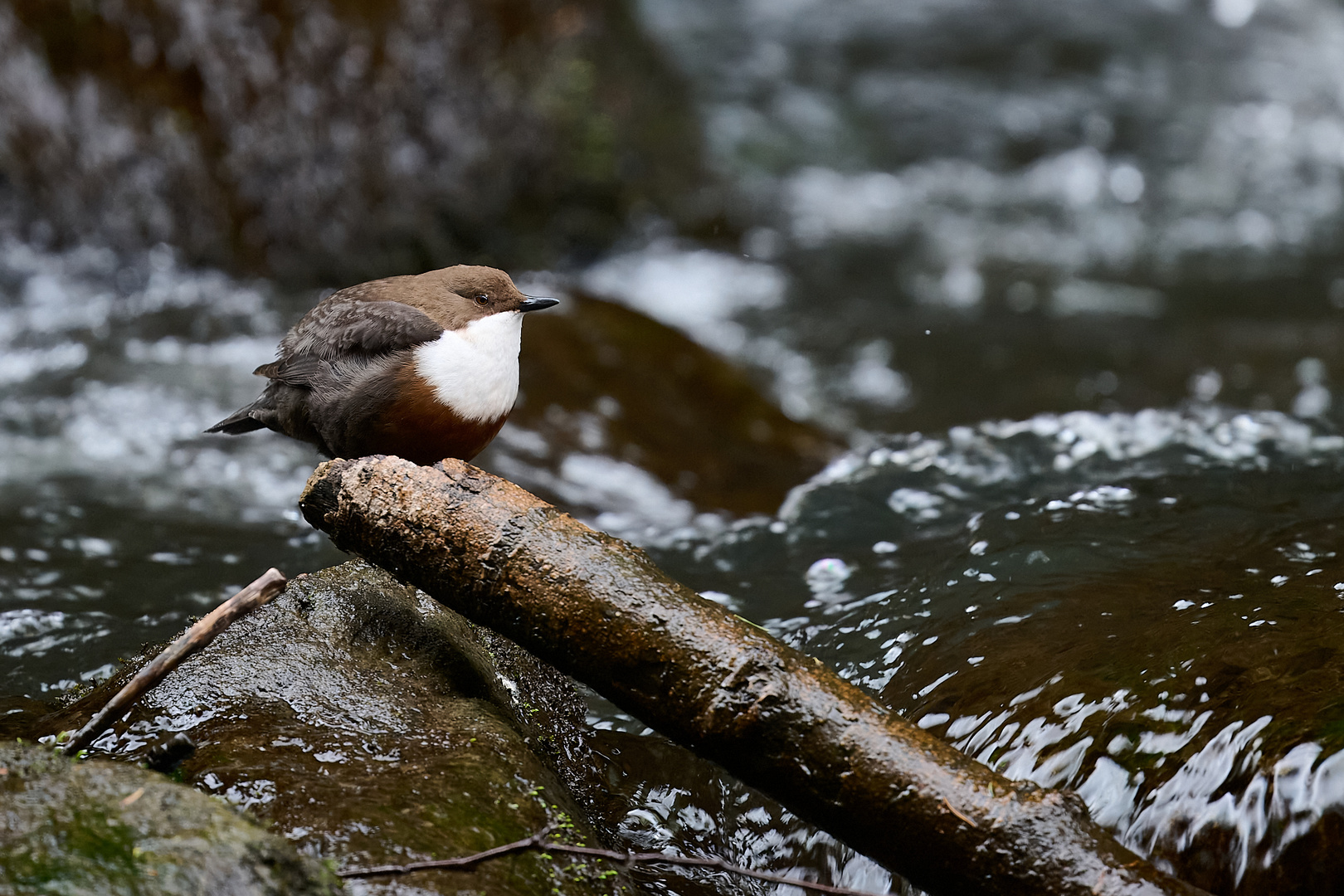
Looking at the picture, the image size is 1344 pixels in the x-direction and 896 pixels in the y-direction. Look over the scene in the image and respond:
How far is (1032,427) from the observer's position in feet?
18.0

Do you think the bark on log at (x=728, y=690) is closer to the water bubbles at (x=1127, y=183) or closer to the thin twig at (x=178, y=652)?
the thin twig at (x=178, y=652)

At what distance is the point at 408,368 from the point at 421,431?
18cm

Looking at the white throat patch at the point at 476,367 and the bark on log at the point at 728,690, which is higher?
the white throat patch at the point at 476,367

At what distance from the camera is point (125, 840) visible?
1738 millimetres

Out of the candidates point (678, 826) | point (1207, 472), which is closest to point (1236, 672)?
point (678, 826)

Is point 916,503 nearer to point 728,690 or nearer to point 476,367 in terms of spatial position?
point 476,367

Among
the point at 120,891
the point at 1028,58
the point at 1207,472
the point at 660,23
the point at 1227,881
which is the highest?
the point at 1028,58

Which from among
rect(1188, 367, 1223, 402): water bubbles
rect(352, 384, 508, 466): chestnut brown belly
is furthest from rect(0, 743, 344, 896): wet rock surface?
rect(1188, 367, 1223, 402): water bubbles

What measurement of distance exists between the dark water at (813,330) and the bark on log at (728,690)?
0.45m

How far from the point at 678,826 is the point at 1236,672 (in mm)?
1374

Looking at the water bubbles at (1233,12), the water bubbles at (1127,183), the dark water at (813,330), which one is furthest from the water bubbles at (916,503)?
the water bubbles at (1233,12)

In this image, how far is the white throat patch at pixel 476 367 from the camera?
3.09 meters

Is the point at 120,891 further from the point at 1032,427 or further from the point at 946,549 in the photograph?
the point at 1032,427

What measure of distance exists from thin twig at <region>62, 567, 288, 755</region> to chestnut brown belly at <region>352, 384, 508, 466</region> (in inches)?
32.7
